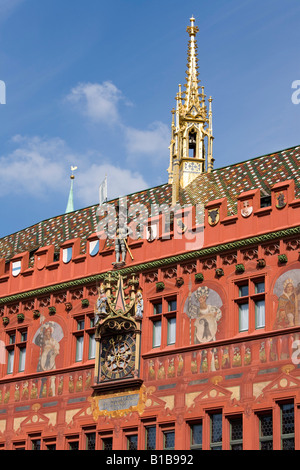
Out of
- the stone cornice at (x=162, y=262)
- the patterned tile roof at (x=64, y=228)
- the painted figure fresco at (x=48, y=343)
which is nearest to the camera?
the stone cornice at (x=162, y=262)

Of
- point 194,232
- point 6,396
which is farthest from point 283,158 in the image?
point 6,396

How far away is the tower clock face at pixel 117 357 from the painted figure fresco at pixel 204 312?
2.33 metres

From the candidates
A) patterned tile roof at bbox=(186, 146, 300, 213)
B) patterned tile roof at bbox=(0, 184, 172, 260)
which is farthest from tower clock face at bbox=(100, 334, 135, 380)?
patterned tile roof at bbox=(186, 146, 300, 213)

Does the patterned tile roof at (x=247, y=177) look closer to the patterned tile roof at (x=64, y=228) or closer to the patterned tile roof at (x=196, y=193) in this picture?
the patterned tile roof at (x=196, y=193)

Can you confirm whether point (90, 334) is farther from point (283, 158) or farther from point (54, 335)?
point (283, 158)

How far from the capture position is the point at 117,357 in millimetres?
40531

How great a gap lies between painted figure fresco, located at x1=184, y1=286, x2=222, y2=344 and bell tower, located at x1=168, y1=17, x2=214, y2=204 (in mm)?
9592

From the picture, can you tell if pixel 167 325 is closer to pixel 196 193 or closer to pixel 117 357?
pixel 117 357

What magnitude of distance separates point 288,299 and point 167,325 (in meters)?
4.71

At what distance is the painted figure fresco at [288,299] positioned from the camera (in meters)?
37.0

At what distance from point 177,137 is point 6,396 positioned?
13.0 meters

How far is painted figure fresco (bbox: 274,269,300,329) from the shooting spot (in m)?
37.0

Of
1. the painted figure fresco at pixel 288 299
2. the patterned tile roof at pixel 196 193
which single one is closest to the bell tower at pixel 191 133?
the patterned tile roof at pixel 196 193

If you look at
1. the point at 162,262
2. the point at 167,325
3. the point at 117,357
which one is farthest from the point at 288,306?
the point at 117,357
